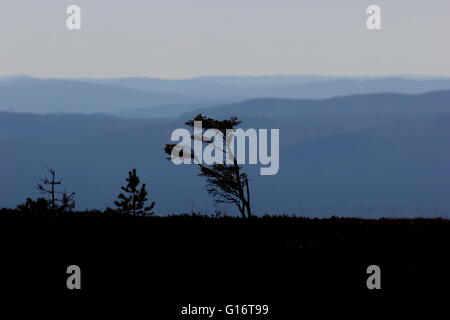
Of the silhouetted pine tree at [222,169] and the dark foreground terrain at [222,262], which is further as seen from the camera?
the silhouetted pine tree at [222,169]

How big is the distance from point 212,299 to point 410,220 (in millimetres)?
9786

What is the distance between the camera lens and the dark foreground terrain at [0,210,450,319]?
17.6m

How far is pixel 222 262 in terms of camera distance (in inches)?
788

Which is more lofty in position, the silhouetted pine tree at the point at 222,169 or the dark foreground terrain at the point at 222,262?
the silhouetted pine tree at the point at 222,169

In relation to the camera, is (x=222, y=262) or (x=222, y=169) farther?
(x=222, y=169)

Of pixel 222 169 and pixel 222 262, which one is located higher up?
pixel 222 169

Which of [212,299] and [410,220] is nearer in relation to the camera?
[212,299]

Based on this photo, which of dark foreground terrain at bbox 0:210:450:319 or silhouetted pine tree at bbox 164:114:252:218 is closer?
dark foreground terrain at bbox 0:210:450:319

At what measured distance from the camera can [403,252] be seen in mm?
21109

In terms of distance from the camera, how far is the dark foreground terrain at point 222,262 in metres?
17.6

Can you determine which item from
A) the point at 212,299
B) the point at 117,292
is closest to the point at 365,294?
the point at 212,299

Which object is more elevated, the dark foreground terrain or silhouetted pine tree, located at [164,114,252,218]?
silhouetted pine tree, located at [164,114,252,218]
